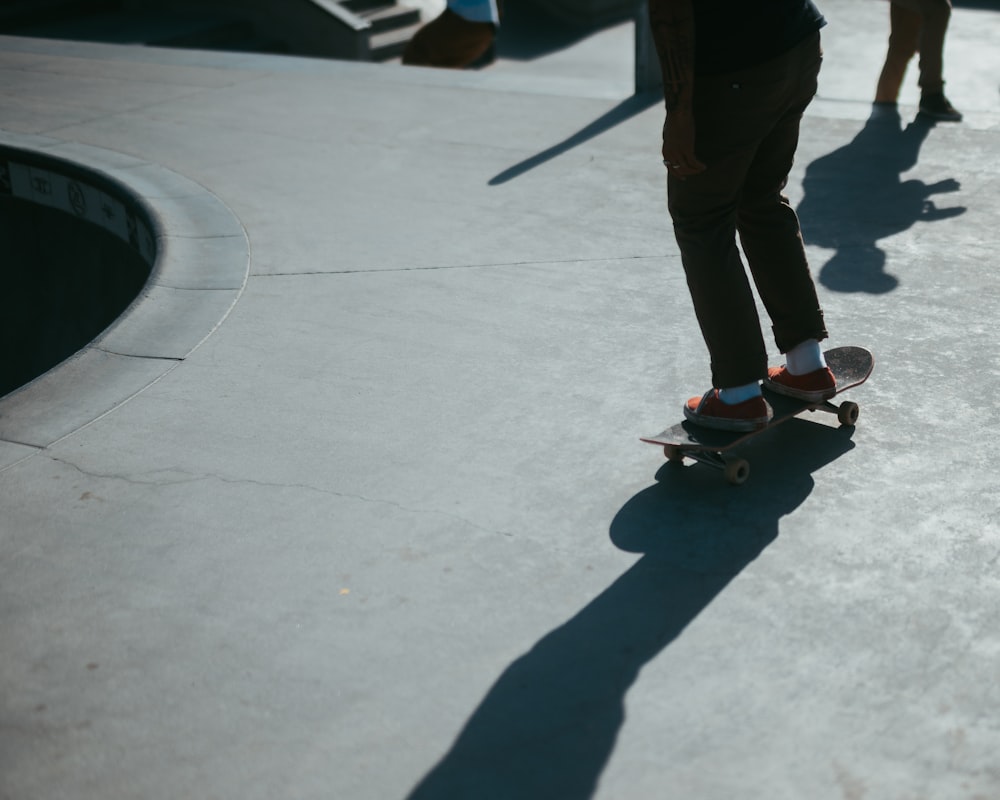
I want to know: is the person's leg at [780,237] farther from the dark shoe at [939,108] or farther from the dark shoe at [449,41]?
the dark shoe at [449,41]

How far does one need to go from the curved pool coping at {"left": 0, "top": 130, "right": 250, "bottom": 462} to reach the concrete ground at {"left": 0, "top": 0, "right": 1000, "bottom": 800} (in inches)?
0.8

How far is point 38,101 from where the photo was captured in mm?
8539

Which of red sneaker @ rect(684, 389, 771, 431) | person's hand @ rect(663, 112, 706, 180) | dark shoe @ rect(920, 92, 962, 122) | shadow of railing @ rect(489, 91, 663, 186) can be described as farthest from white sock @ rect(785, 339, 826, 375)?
dark shoe @ rect(920, 92, 962, 122)

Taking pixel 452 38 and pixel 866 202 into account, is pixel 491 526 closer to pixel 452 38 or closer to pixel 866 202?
pixel 866 202

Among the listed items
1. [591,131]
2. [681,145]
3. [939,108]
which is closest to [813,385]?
[681,145]

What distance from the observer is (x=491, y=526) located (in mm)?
3164

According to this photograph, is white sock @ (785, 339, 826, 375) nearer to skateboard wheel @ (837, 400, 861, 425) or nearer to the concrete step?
skateboard wheel @ (837, 400, 861, 425)

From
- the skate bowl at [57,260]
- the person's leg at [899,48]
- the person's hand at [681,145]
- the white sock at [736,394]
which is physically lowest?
the skate bowl at [57,260]

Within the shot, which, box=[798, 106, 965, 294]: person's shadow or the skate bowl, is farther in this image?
the skate bowl

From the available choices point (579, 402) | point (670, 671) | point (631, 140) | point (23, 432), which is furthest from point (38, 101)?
point (670, 671)

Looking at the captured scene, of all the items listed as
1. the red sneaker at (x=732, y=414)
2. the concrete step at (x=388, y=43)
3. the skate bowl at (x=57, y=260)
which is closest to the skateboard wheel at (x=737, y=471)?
the red sneaker at (x=732, y=414)

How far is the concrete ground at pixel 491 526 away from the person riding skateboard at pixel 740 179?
27 centimetres

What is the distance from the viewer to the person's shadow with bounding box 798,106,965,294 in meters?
4.91

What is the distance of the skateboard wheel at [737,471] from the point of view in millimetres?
3307
